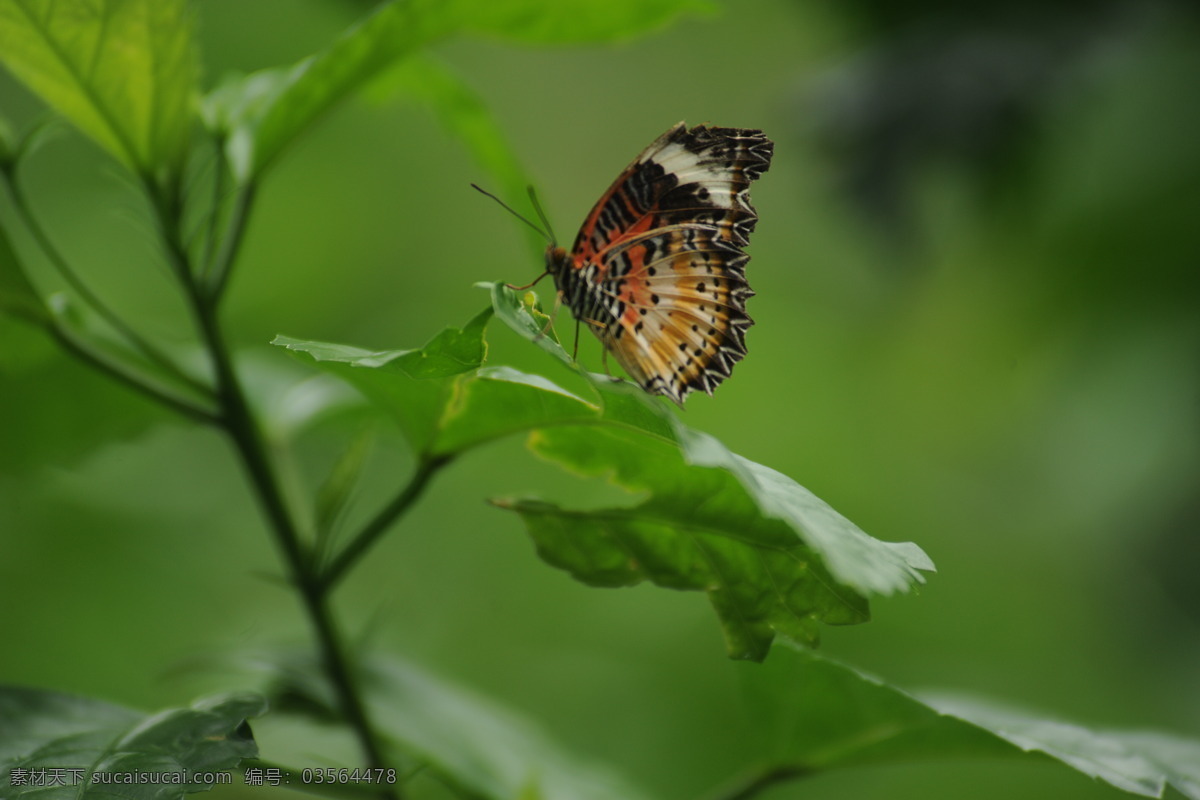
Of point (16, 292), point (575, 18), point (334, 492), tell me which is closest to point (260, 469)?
point (334, 492)

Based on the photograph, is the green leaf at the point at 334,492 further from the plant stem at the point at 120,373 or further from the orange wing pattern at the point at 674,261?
the orange wing pattern at the point at 674,261

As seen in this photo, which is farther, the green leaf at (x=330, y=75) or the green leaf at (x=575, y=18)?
the green leaf at (x=575, y=18)

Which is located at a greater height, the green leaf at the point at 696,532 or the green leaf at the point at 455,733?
the green leaf at the point at 696,532

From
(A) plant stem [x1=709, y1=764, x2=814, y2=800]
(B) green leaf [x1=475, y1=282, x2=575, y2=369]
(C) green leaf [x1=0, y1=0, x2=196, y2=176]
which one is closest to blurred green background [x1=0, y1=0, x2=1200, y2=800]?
(C) green leaf [x1=0, y1=0, x2=196, y2=176]

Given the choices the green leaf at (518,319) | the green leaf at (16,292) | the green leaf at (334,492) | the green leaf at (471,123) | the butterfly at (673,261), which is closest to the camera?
the green leaf at (518,319)

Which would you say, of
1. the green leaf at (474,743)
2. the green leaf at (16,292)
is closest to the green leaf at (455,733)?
the green leaf at (474,743)

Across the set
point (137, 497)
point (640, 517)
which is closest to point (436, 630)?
point (137, 497)

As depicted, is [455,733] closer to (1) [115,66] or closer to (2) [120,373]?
(2) [120,373]
